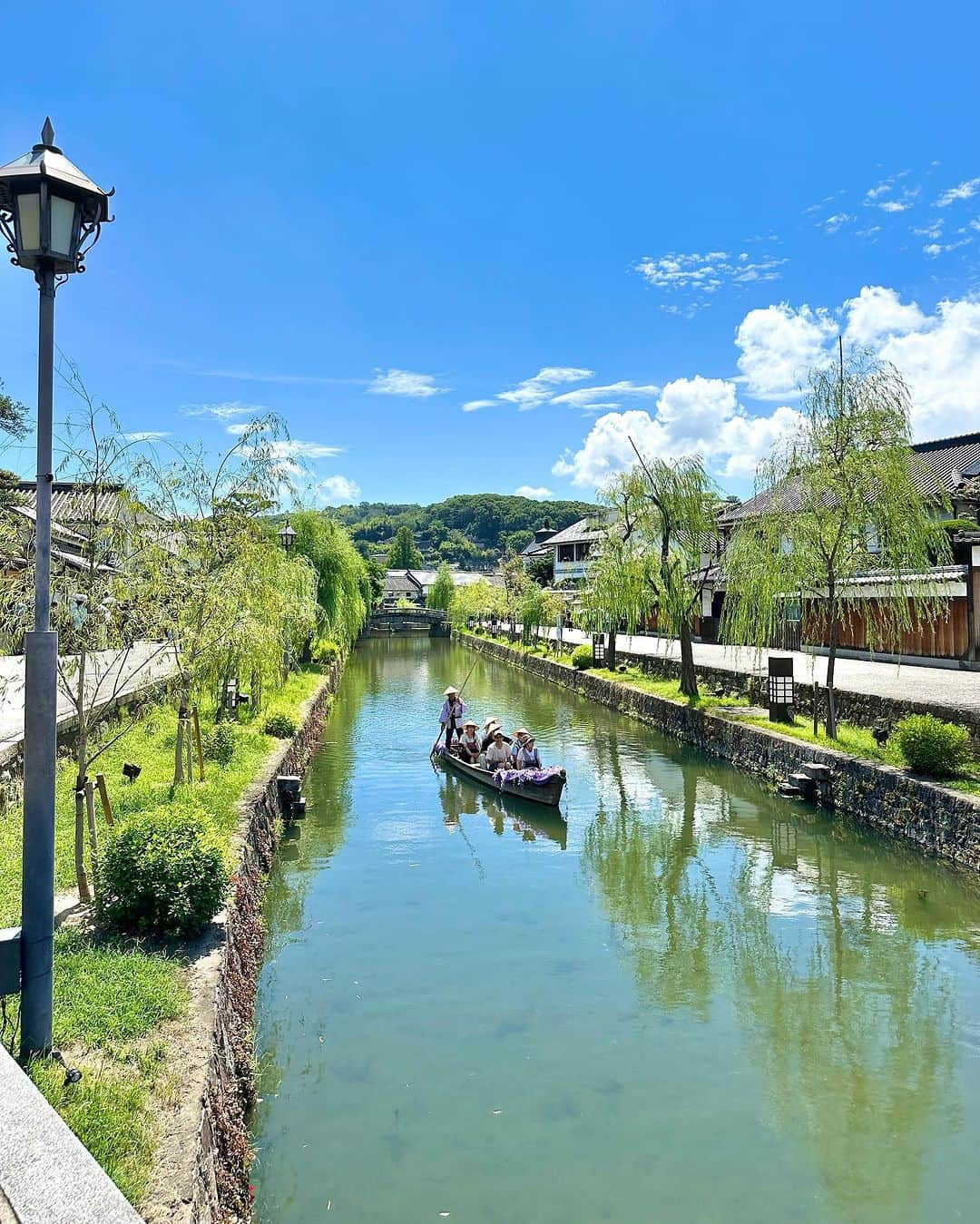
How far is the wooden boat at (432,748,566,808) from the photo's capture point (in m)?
14.4

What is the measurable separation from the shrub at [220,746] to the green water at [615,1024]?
1.83 meters

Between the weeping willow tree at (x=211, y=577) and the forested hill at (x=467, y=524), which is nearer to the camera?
the weeping willow tree at (x=211, y=577)

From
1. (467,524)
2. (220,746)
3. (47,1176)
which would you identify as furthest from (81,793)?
(467,524)

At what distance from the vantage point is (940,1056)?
7113mm

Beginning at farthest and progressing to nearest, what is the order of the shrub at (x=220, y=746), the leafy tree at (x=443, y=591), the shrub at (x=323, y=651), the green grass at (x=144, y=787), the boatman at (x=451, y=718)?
the leafy tree at (x=443, y=591)
the shrub at (x=323, y=651)
the boatman at (x=451, y=718)
the shrub at (x=220, y=746)
the green grass at (x=144, y=787)

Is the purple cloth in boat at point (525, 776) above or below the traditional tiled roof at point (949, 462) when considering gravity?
below

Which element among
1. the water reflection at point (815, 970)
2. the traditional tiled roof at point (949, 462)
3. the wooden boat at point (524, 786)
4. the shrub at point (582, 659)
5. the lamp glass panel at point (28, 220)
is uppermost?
the traditional tiled roof at point (949, 462)

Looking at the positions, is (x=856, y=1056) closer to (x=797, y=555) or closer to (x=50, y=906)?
(x=50, y=906)

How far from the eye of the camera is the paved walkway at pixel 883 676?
1723 cm

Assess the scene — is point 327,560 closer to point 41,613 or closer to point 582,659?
point 582,659

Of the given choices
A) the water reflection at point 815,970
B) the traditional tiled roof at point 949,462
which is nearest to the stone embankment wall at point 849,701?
the water reflection at point 815,970

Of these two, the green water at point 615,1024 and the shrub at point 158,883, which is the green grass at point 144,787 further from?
the green water at point 615,1024

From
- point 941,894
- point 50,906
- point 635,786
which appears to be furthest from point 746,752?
point 50,906

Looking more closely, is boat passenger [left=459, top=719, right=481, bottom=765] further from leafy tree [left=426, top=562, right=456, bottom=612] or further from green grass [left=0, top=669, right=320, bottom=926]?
leafy tree [left=426, top=562, right=456, bottom=612]
